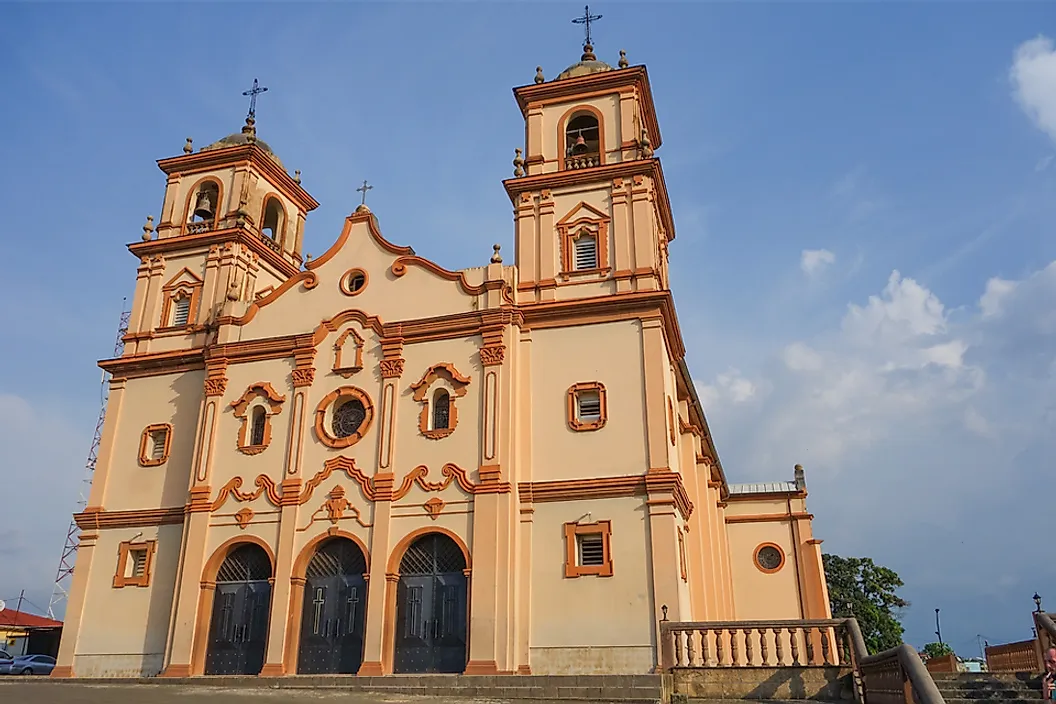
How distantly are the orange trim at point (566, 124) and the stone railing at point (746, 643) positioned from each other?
12.6 metres

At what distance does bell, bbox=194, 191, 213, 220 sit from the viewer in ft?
93.0

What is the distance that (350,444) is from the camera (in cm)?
2209

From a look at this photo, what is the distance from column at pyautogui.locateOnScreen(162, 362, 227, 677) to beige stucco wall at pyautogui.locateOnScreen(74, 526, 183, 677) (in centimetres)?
77

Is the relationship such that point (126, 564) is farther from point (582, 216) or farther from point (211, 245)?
point (582, 216)

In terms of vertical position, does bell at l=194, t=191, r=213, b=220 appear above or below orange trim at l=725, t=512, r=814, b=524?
above

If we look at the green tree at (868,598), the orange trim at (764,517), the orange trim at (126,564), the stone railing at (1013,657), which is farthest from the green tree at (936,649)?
the orange trim at (126,564)

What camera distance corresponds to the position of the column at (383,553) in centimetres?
2014

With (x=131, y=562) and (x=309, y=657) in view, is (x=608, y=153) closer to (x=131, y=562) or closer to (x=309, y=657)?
(x=309, y=657)

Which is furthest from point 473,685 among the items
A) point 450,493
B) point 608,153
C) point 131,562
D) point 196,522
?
point 608,153

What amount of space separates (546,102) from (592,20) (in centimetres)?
387

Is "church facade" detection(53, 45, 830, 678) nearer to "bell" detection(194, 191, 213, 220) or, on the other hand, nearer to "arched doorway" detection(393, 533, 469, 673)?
"arched doorway" detection(393, 533, 469, 673)

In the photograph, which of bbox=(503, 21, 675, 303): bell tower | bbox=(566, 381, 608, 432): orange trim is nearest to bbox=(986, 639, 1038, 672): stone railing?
bbox=(566, 381, 608, 432): orange trim

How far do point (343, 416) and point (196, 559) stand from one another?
501cm

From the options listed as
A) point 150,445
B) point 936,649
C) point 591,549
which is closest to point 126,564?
point 150,445
